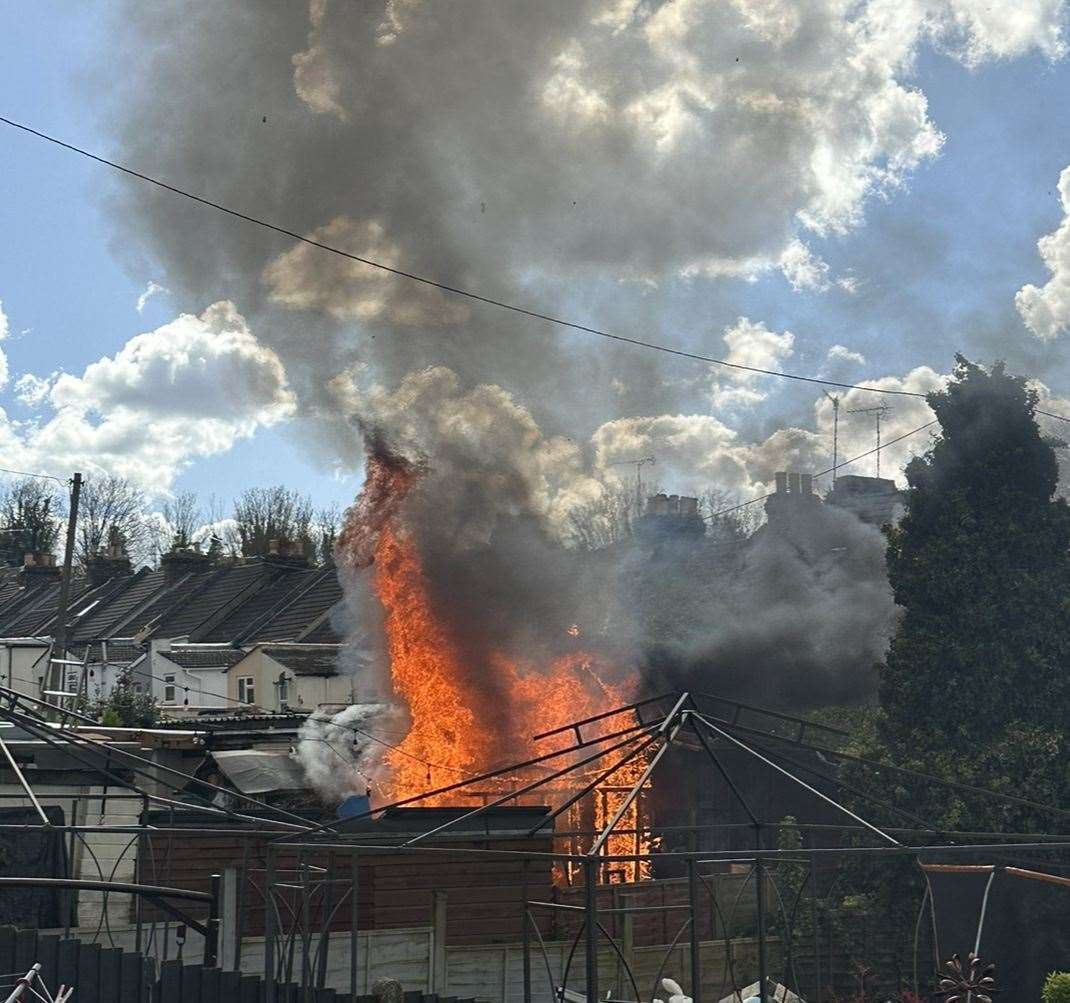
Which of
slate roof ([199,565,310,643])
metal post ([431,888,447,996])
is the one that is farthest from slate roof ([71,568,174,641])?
metal post ([431,888,447,996])

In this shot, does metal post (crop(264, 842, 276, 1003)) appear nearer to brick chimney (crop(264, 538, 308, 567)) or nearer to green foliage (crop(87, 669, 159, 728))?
green foliage (crop(87, 669, 159, 728))

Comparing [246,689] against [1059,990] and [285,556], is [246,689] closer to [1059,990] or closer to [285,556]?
[285,556]

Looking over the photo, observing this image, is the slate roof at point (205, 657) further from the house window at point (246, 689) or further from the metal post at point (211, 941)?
the metal post at point (211, 941)

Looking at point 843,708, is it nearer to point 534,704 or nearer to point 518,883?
point 534,704

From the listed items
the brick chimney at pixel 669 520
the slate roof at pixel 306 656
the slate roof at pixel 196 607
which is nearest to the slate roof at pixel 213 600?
the slate roof at pixel 196 607

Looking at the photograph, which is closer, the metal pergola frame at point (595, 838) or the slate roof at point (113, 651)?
the metal pergola frame at point (595, 838)

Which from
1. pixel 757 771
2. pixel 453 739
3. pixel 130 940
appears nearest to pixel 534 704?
pixel 453 739

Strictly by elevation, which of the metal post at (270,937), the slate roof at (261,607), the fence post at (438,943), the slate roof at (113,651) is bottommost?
the fence post at (438,943)

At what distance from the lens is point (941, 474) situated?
23203 millimetres

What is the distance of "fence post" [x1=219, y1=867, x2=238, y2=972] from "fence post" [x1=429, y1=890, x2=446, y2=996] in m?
3.03

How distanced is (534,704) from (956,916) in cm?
1419

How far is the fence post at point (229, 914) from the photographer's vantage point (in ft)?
69.6

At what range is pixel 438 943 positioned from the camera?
827 inches

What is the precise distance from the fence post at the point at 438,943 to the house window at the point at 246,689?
85.7 ft
